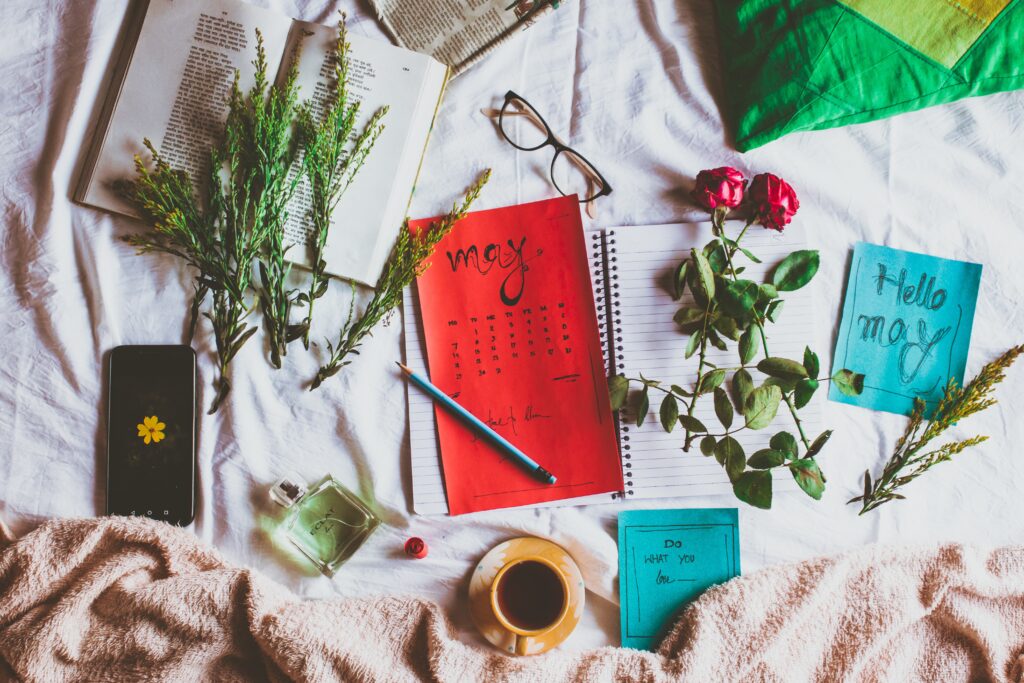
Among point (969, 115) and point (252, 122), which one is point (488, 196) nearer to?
point (252, 122)

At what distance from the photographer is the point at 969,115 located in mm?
948

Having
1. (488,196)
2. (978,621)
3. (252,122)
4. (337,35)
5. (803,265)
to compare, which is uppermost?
(337,35)

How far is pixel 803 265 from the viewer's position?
0.89 metres

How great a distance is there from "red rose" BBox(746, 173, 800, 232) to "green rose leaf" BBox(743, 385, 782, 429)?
21 cm

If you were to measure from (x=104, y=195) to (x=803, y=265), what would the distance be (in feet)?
2.93

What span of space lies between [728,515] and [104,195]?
2.98ft

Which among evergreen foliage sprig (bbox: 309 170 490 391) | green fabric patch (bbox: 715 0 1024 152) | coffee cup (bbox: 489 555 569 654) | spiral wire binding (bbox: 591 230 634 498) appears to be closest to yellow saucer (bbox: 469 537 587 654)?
coffee cup (bbox: 489 555 569 654)

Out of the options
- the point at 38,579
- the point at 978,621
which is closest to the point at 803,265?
the point at 978,621

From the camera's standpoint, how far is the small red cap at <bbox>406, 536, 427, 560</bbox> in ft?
2.94

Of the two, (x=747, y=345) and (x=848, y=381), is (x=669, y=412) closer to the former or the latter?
(x=747, y=345)

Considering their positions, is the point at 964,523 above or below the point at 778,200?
below

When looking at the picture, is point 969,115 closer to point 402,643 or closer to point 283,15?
point 283,15

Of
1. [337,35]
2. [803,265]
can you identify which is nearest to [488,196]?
[337,35]

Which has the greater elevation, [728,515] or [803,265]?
[803,265]
